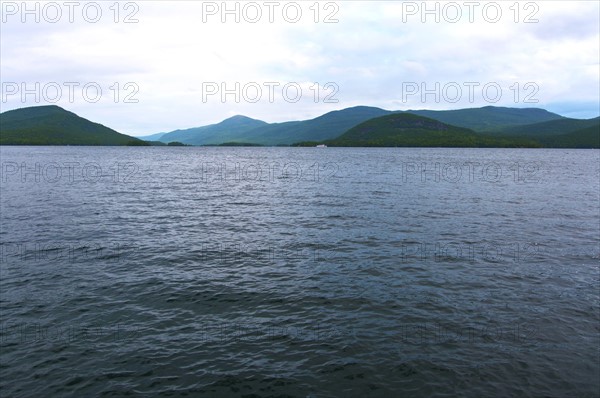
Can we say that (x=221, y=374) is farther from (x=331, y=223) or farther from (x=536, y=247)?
(x=536, y=247)

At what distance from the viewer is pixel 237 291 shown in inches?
902

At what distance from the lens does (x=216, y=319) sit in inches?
766

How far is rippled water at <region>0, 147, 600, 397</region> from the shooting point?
1484cm

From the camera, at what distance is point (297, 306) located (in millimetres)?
20969

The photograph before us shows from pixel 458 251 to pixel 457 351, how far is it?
16457 millimetres

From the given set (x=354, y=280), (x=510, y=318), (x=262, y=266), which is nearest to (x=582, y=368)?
(x=510, y=318)

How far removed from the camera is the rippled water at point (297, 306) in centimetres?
1484

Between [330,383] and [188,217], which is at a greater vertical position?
[188,217]

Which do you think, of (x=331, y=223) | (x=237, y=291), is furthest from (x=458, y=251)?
(x=237, y=291)

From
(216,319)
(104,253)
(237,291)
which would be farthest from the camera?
(104,253)

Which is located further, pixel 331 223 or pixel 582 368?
pixel 331 223

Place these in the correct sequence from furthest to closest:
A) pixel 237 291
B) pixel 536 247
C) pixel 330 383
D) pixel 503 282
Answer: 1. pixel 536 247
2. pixel 503 282
3. pixel 237 291
4. pixel 330 383

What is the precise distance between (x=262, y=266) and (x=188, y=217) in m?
21.0

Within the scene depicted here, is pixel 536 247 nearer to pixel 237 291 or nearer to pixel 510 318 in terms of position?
pixel 510 318
